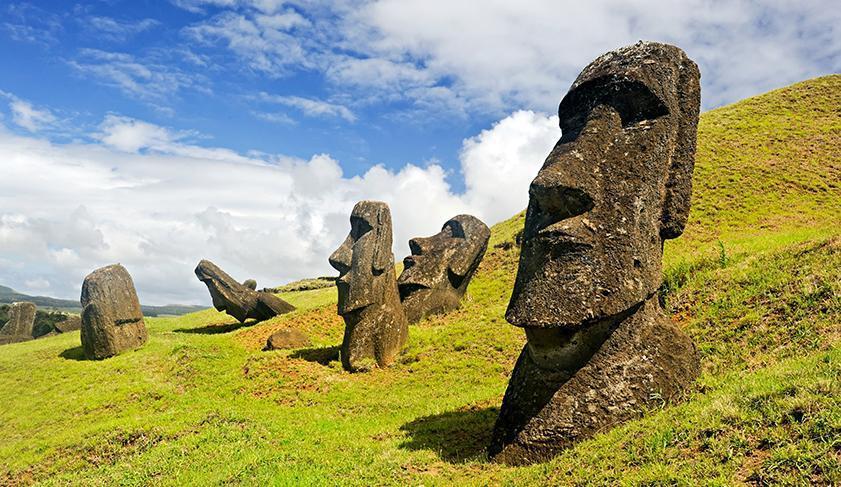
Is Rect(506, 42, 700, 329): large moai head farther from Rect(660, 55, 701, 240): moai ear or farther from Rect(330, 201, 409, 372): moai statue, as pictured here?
Rect(330, 201, 409, 372): moai statue

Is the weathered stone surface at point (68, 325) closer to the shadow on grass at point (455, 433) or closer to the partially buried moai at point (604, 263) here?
the shadow on grass at point (455, 433)

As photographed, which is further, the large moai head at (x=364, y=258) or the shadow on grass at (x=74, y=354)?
the shadow on grass at (x=74, y=354)

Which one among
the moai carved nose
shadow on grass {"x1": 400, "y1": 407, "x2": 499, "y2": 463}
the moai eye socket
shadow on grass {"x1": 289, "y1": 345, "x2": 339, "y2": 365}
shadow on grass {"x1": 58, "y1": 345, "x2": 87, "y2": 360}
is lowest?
shadow on grass {"x1": 400, "y1": 407, "x2": 499, "y2": 463}

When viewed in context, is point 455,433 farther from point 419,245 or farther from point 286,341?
point 419,245

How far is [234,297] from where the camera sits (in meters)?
26.9

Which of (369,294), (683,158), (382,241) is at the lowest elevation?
(369,294)

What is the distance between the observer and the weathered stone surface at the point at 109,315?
19934 millimetres

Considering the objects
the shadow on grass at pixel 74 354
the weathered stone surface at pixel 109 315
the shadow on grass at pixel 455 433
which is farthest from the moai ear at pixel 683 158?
the shadow on grass at pixel 74 354

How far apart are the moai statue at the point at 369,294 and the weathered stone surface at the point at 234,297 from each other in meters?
11.5

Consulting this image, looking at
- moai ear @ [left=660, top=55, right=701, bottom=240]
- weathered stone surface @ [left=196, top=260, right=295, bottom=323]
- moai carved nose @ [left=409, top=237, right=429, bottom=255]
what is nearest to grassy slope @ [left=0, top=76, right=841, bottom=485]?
moai ear @ [left=660, top=55, right=701, bottom=240]

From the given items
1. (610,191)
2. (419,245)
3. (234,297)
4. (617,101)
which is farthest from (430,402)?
(234,297)

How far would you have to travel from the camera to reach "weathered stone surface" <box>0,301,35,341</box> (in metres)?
29.4

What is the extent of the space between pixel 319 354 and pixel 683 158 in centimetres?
1278

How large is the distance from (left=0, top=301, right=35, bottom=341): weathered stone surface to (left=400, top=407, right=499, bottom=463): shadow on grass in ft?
93.2
